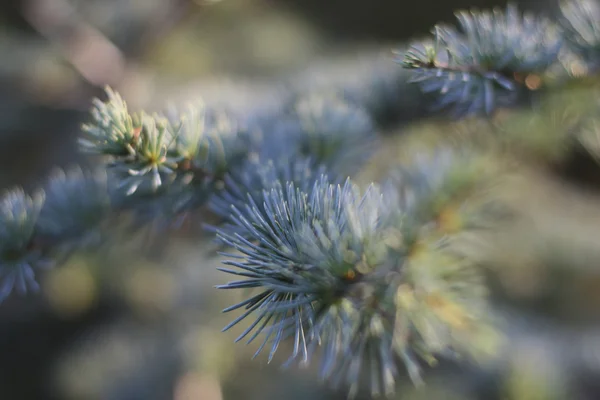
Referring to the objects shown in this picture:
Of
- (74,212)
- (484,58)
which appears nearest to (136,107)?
(74,212)

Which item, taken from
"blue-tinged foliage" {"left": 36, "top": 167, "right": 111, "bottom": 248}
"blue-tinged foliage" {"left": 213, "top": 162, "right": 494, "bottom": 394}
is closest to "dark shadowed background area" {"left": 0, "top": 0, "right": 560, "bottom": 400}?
"blue-tinged foliage" {"left": 36, "top": 167, "right": 111, "bottom": 248}

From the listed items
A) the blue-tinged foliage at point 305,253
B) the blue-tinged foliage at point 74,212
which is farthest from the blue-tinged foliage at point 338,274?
the blue-tinged foliage at point 74,212

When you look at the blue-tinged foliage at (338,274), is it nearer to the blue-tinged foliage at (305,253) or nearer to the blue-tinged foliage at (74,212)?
the blue-tinged foliage at (305,253)

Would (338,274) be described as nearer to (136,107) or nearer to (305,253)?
(305,253)

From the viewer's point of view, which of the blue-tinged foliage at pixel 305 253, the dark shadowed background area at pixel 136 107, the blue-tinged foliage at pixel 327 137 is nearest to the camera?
the blue-tinged foliage at pixel 305 253

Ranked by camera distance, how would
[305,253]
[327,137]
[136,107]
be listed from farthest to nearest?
[136,107] → [327,137] → [305,253]
